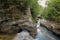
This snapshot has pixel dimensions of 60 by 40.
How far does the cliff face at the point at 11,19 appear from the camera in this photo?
33.0 feet

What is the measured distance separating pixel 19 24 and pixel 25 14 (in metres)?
1.44

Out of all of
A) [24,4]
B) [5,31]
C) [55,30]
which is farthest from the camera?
[55,30]

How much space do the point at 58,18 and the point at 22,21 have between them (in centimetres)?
764

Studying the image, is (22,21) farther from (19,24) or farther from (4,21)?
(4,21)

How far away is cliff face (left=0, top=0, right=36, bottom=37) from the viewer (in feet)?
33.0

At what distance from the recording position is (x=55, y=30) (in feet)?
55.3

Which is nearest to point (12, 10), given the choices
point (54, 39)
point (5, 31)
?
point (5, 31)

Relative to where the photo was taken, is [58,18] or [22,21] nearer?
[22,21]

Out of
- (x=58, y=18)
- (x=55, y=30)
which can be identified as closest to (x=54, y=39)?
(x=55, y=30)

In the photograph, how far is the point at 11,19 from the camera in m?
10.3

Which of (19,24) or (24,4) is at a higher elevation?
(24,4)

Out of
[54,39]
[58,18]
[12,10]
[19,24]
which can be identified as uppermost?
[12,10]

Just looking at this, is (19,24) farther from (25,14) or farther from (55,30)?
(55,30)

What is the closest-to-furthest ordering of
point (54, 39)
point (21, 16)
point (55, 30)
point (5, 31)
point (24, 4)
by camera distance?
point (5, 31), point (21, 16), point (24, 4), point (54, 39), point (55, 30)
